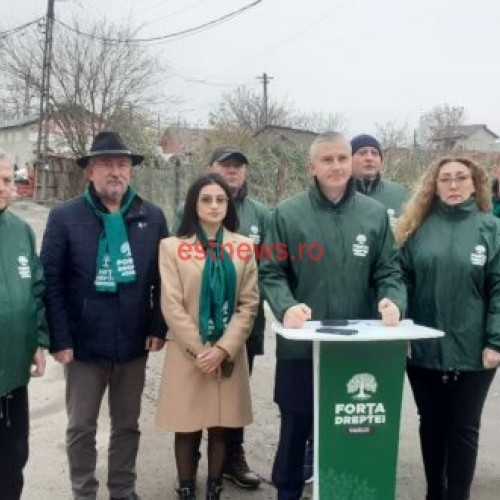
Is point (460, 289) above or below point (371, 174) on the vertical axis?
below

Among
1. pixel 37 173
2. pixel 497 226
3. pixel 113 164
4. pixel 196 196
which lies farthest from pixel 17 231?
pixel 37 173

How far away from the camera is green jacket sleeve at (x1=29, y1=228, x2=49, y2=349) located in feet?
9.63

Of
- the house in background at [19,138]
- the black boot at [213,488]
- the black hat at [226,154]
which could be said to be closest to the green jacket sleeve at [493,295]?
the black boot at [213,488]

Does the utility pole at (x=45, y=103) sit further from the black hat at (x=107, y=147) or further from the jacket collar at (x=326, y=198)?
the jacket collar at (x=326, y=198)

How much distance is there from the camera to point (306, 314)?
108 inches

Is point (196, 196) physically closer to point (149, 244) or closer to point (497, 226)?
point (149, 244)

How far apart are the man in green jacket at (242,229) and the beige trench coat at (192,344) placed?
0.53 m

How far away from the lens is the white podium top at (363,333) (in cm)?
252

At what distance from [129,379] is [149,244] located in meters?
0.75

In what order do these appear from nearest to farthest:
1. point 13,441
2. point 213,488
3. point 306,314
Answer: point 306,314 < point 13,441 < point 213,488

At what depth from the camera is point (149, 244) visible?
133 inches

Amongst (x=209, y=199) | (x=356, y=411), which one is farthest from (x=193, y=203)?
(x=356, y=411)

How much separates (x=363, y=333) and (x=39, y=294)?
1.52m

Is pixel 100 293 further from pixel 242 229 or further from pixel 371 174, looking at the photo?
pixel 371 174
